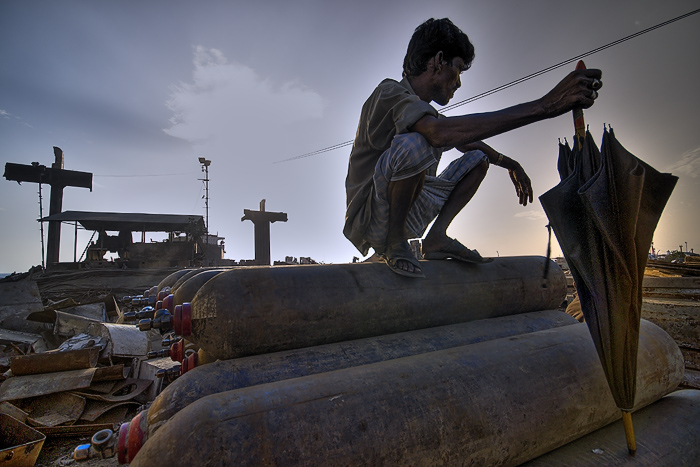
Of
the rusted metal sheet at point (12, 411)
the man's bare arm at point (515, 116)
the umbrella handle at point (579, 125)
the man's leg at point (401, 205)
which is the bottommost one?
the rusted metal sheet at point (12, 411)

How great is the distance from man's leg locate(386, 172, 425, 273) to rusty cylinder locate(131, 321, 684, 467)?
0.61 metres

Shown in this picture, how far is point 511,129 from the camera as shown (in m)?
1.49

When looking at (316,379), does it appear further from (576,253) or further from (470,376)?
(576,253)

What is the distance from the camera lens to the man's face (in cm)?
210

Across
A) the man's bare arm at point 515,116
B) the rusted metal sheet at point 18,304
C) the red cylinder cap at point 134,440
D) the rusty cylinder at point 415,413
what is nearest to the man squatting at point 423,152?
the man's bare arm at point 515,116

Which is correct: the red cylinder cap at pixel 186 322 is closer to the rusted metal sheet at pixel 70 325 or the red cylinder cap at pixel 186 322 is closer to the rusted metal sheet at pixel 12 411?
the rusted metal sheet at pixel 12 411

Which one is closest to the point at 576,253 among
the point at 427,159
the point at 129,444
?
the point at 427,159

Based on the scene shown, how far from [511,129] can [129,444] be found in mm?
1897

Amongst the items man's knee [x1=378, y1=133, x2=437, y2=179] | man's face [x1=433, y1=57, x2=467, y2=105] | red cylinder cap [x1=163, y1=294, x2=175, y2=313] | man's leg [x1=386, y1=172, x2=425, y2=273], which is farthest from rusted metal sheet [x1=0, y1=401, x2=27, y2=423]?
man's face [x1=433, y1=57, x2=467, y2=105]

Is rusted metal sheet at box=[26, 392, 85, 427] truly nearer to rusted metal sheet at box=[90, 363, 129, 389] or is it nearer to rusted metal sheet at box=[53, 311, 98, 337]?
rusted metal sheet at box=[90, 363, 129, 389]

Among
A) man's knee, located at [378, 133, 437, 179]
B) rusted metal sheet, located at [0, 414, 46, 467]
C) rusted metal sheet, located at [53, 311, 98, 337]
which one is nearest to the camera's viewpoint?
man's knee, located at [378, 133, 437, 179]

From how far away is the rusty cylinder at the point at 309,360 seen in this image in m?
1.11

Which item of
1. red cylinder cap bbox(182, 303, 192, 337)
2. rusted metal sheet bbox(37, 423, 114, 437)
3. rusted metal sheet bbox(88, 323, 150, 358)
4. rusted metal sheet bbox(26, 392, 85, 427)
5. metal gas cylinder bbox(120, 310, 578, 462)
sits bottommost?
rusted metal sheet bbox(37, 423, 114, 437)

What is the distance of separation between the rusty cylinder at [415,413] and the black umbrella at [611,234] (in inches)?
8.2
